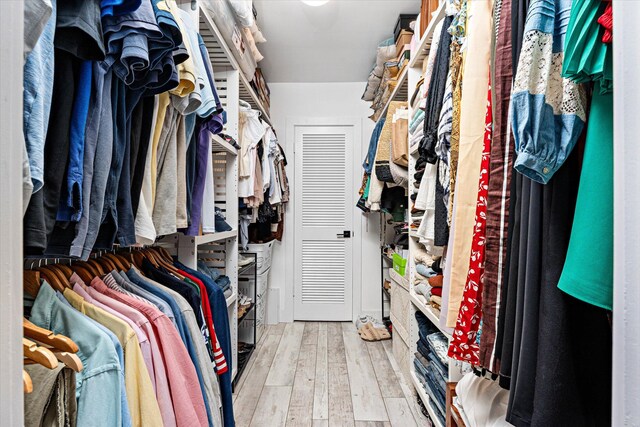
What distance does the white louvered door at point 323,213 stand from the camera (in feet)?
12.3

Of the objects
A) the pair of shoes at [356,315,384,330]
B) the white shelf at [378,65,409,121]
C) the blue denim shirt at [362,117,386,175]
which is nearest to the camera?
the white shelf at [378,65,409,121]

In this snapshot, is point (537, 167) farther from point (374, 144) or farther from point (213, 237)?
point (374, 144)

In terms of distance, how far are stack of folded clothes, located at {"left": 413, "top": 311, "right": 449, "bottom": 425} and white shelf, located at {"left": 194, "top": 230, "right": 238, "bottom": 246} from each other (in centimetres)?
117

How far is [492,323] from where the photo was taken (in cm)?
81

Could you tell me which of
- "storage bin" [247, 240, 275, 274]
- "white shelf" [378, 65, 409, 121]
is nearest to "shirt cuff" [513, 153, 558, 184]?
"white shelf" [378, 65, 409, 121]

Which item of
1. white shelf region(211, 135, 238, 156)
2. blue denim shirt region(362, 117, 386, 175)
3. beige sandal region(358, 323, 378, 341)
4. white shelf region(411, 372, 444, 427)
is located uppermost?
blue denim shirt region(362, 117, 386, 175)

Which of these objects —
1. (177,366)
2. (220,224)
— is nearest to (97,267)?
(177,366)

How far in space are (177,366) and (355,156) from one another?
9.94 ft

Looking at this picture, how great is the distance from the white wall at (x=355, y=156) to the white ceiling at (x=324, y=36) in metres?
0.11

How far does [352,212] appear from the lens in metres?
3.75

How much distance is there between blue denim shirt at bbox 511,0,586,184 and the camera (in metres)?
0.63

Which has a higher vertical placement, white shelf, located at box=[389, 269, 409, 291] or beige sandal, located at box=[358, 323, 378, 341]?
white shelf, located at box=[389, 269, 409, 291]

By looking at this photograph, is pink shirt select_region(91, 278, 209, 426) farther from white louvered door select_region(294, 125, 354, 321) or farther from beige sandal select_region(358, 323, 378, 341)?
white louvered door select_region(294, 125, 354, 321)

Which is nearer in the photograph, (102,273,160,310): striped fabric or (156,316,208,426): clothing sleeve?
(156,316,208,426): clothing sleeve
